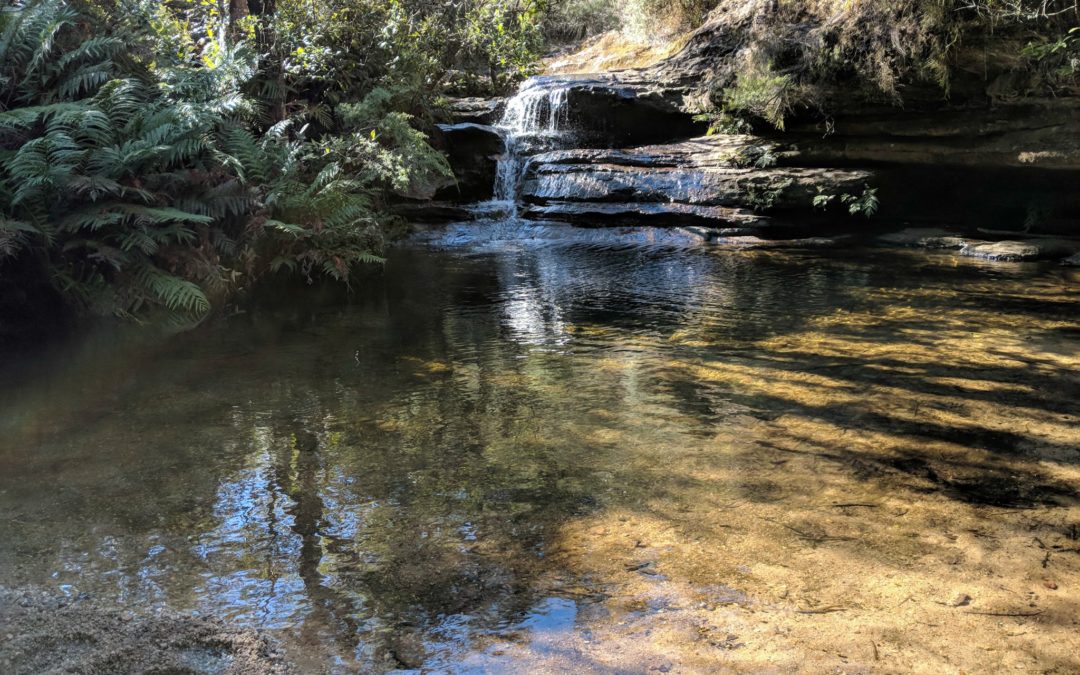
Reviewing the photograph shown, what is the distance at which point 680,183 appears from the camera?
11.0m

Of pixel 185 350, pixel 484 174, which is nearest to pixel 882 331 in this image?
pixel 185 350

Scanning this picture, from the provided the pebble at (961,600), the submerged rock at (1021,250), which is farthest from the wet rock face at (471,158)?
the pebble at (961,600)

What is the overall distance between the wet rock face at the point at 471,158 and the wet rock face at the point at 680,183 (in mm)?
704

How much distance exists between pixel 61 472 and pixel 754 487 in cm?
305

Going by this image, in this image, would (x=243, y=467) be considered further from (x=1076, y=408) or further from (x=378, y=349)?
(x=1076, y=408)

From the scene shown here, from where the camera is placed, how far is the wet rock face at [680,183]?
10.5 meters

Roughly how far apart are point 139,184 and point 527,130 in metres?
7.89

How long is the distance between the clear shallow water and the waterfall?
615cm

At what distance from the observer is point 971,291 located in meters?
7.39

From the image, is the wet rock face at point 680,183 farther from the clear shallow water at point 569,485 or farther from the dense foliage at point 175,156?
the clear shallow water at point 569,485

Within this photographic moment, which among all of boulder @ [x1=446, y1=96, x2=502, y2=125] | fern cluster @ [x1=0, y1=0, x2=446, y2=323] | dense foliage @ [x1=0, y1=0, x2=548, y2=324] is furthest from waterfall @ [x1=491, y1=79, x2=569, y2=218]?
fern cluster @ [x1=0, y1=0, x2=446, y2=323]

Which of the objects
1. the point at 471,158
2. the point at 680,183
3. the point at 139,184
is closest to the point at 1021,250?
the point at 680,183

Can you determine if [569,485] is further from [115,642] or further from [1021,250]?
[1021,250]

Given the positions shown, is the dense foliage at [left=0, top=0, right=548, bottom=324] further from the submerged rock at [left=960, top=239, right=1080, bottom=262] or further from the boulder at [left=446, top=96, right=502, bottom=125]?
the submerged rock at [left=960, top=239, right=1080, bottom=262]
